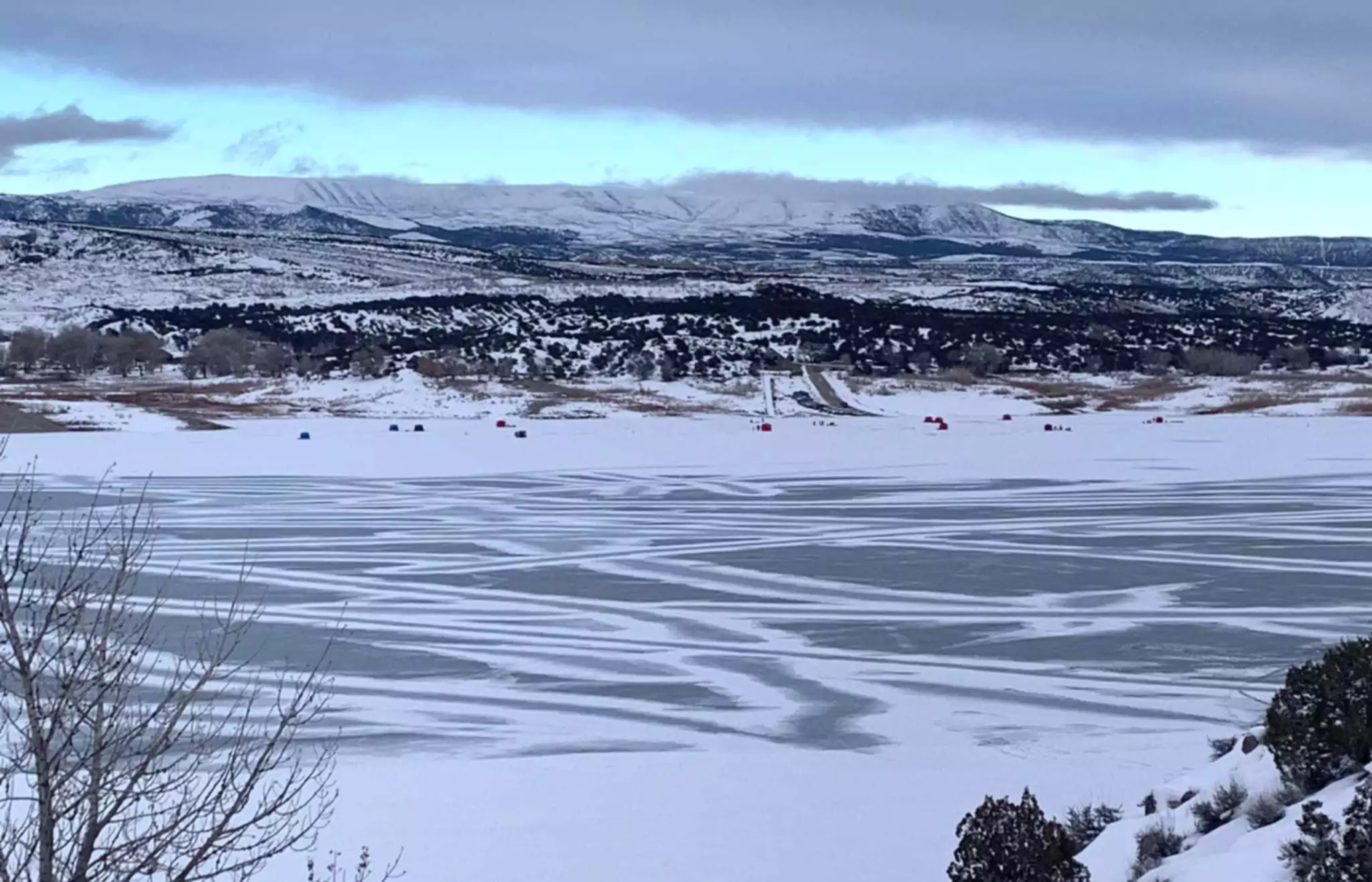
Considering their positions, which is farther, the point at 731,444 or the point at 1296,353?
the point at 1296,353

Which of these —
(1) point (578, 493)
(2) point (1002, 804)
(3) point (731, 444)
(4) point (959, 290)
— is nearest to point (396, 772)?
(2) point (1002, 804)

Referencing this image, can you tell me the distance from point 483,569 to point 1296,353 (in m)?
52.6

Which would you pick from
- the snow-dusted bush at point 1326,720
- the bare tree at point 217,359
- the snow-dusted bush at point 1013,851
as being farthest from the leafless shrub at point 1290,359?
the snow-dusted bush at point 1013,851

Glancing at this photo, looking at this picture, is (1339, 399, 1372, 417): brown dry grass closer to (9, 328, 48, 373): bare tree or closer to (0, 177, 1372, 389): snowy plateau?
(0, 177, 1372, 389): snowy plateau

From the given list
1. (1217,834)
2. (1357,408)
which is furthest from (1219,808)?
(1357,408)

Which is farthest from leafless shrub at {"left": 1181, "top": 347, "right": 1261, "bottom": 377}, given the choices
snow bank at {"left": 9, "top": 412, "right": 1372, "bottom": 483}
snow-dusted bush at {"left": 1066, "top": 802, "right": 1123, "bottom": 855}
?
snow-dusted bush at {"left": 1066, "top": 802, "right": 1123, "bottom": 855}

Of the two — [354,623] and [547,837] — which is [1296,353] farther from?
[547,837]

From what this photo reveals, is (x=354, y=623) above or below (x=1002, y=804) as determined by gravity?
below

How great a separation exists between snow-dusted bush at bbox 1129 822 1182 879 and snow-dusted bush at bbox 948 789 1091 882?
0.54 m

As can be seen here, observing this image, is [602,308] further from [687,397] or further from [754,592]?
[754,592]

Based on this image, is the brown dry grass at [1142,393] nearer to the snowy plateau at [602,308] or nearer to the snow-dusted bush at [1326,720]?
the snowy plateau at [602,308]

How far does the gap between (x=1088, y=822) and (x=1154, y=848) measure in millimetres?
→ 1105

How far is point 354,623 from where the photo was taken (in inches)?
526

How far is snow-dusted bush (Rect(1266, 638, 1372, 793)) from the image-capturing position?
6258mm
